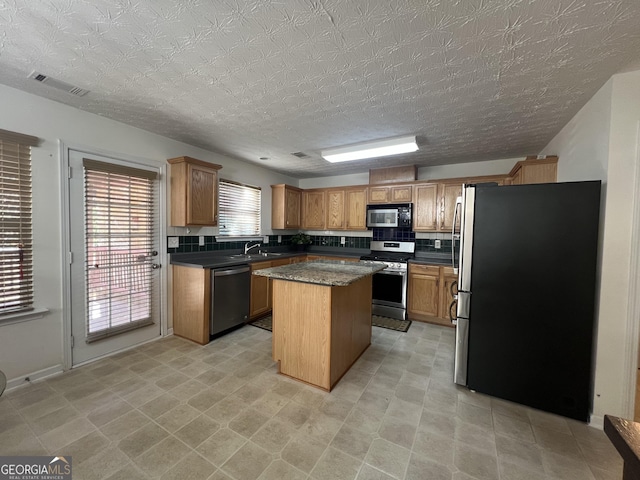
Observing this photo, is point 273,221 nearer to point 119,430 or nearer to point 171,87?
point 171,87

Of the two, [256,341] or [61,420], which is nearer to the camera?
[61,420]

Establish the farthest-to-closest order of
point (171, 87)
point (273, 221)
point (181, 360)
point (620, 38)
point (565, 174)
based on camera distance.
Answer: point (273, 221)
point (181, 360)
point (565, 174)
point (171, 87)
point (620, 38)

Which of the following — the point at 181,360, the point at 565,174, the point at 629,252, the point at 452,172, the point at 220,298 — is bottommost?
the point at 181,360

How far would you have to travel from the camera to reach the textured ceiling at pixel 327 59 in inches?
51.8

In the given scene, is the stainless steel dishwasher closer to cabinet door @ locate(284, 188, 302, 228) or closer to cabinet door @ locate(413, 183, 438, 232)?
cabinet door @ locate(284, 188, 302, 228)

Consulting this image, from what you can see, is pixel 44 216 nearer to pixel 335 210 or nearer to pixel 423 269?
pixel 335 210

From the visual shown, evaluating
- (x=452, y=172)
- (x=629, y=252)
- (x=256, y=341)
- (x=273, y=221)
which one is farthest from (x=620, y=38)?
(x=273, y=221)

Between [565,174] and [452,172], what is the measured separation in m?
1.85

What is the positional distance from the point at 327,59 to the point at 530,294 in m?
2.32

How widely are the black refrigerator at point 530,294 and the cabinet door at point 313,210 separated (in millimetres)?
3179

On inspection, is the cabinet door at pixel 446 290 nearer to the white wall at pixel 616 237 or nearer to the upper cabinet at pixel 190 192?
the white wall at pixel 616 237

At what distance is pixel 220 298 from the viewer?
320cm

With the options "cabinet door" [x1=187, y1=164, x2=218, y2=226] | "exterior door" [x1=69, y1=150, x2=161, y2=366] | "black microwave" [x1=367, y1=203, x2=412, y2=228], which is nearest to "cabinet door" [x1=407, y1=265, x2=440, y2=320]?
"black microwave" [x1=367, y1=203, x2=412, y2=228]

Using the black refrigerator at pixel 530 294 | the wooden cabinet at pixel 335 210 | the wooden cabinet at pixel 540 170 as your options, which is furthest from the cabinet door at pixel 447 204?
the black refrigerator at pixel 530 294
